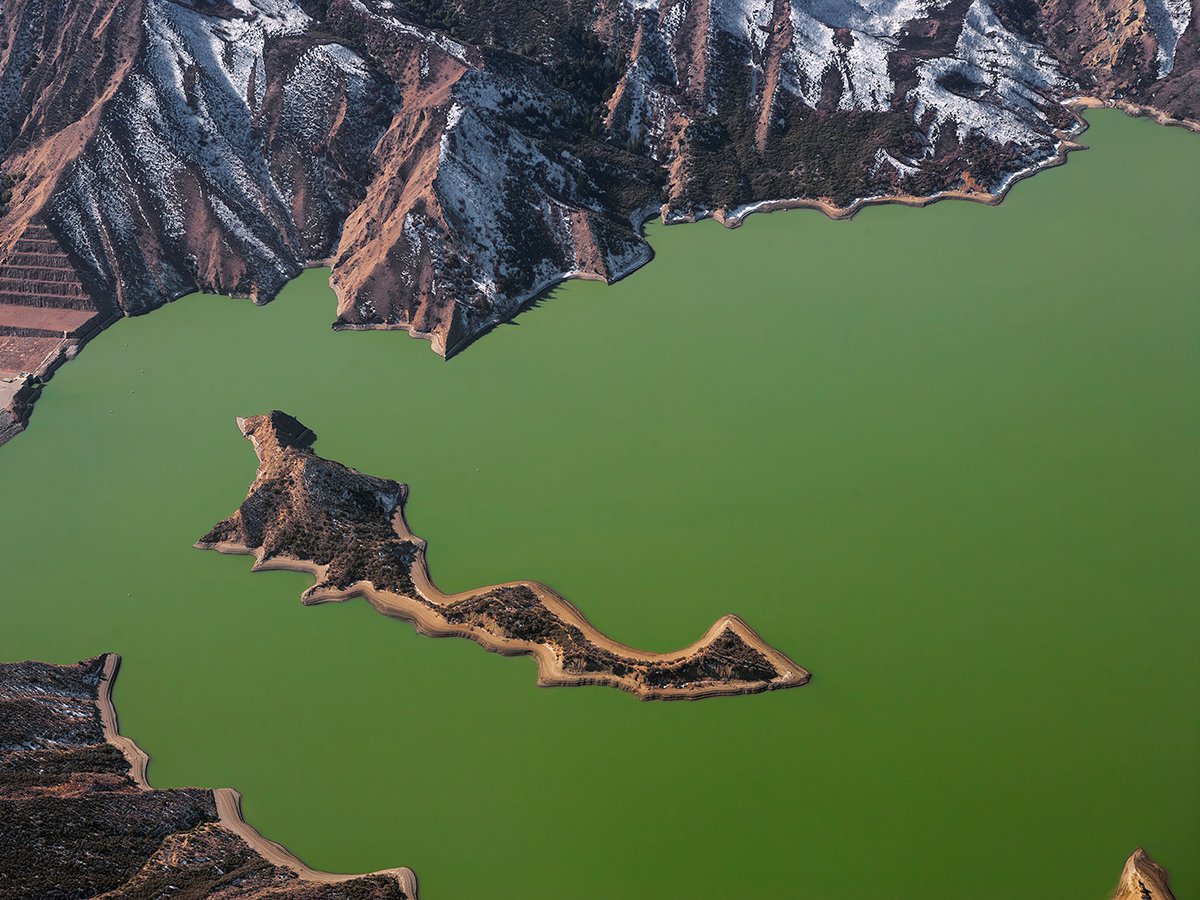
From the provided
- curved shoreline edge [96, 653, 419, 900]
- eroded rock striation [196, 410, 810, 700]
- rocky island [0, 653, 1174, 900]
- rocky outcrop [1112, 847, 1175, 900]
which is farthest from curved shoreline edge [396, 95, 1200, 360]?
rocky outcrop [1112, 847, 1175, 900]

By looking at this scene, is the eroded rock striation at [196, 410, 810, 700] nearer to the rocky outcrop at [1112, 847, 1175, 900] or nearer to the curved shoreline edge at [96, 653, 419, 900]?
the curved shoreline edge at [96, 653, 419, 900]

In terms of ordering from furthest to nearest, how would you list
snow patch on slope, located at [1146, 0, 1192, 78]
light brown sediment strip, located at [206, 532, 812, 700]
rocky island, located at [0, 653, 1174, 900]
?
snow patch on slope, located at [1146, 0, 1192, 78]
light brown sediment strip, located at [206, 532, 812, 700]
rocky island, located at [0, 653, 1174, 900]

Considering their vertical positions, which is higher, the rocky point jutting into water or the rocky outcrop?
the rocky point jutting into water

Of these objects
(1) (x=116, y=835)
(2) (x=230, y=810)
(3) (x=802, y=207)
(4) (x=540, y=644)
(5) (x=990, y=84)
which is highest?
(5) (x=990, y=84)

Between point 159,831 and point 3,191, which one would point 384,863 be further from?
point 3,191

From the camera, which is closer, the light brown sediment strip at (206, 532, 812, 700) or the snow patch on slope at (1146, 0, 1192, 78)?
the light brown sediment strip at (206, 532, 812, 700)

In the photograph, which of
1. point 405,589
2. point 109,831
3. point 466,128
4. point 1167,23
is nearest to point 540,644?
point 405,589

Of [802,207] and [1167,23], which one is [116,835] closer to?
[802,207]

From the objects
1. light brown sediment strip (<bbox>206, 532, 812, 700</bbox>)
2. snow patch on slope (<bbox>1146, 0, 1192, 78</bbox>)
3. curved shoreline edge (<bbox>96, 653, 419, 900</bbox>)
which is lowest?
curved shoreline edge (<bbox>96, 653, 419, 900</bbox>)
